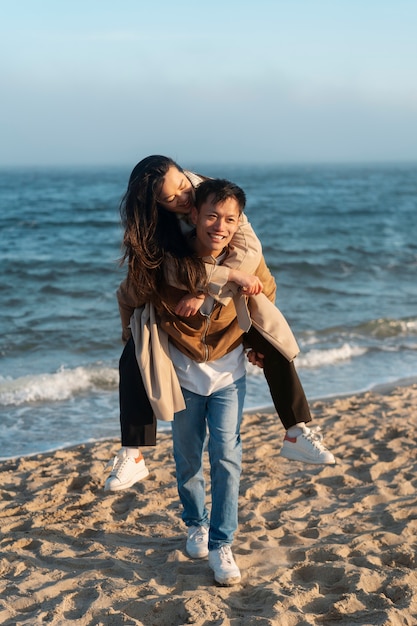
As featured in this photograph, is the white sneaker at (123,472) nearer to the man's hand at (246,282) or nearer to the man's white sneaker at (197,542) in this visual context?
the man's white sneaker at (197,542)

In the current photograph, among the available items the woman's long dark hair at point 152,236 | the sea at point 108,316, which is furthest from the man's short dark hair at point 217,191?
the sea at point 108,316

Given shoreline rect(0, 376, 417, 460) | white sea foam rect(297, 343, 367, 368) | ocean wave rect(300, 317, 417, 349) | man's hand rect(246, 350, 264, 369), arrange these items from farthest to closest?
ocean wave rect(300, 317, 417, 349)
white sea foam rect(297, 343, 367, 368)
shoreline rect(0, 376, 417, 460)
man's hand rect(246, 350, 264, 369)

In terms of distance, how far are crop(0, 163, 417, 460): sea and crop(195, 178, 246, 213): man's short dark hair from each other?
1.62ft

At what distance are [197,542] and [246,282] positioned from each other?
1406 mm

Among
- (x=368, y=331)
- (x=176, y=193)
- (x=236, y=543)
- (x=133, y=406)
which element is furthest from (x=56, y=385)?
(x=176, y=193)

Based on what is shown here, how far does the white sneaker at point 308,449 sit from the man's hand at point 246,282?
0.82 m

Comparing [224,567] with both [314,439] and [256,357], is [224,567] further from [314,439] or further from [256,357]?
[256,357]

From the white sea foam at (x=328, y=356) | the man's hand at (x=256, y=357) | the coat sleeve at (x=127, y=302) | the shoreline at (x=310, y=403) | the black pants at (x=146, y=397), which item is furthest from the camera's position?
the white sea foam at (x=328, y=356)

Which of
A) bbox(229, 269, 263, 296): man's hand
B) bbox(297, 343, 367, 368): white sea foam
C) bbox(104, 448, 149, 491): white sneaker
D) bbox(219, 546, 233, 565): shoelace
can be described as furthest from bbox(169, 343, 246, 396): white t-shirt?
bbox(297, 343, 367, 368): white sea foam

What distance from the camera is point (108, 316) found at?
38.9 ft

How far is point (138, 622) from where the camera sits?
10.7 ft

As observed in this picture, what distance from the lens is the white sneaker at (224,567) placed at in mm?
3670

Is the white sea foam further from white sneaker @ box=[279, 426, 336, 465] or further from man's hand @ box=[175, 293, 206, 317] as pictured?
man's hand @ box=[175, 293, 206, 317]

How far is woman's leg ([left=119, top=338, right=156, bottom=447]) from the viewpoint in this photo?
3.64 m
